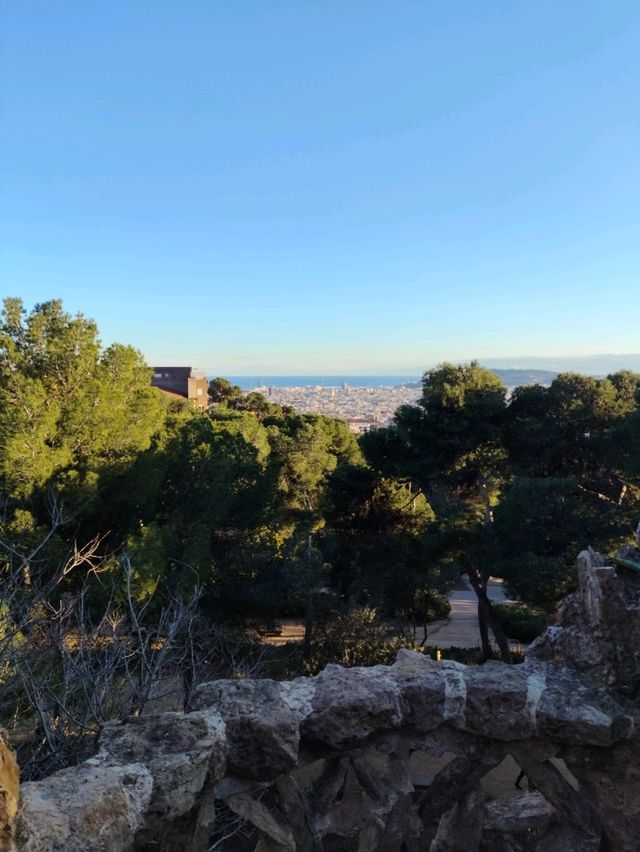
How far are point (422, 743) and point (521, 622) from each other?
15.6m

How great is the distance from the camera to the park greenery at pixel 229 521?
22.7 feet

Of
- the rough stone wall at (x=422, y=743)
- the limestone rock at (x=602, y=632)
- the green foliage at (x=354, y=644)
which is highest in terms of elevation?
the limestone rock at (x=602, y=632)

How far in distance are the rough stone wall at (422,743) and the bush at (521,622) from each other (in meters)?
14.1

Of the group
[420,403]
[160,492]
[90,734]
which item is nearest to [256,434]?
[420,403]

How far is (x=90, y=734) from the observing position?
5.06 metres

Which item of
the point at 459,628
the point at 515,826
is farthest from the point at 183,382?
the point at 515,826

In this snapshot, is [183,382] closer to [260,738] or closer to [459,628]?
[459,628]

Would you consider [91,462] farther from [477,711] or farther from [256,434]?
[256,434]

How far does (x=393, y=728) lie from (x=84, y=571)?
8046 mm

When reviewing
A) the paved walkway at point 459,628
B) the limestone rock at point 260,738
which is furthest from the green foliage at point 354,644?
the limestone rock at point 260,738

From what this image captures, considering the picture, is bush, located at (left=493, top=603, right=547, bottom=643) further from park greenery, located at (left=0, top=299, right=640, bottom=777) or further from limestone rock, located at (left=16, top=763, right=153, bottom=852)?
limestone rock, located at (left=16, top=763, right=153, bottom=852)

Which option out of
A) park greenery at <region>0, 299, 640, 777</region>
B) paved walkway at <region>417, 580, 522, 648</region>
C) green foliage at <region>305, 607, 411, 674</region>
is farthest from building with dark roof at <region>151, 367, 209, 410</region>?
green foliage at <region>305, 607, 411, 674</region>

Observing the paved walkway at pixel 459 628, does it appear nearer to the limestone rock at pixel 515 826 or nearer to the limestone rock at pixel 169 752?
the limestone rock at pixel 515 826

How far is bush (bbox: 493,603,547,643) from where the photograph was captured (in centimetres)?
1689
